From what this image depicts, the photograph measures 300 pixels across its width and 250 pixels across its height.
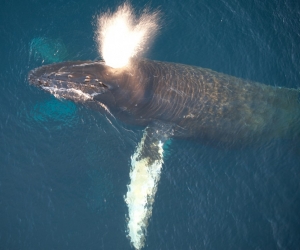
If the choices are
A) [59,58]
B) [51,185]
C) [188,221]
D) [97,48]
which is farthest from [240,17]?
[51,185]

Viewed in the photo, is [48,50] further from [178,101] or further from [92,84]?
[178,101]

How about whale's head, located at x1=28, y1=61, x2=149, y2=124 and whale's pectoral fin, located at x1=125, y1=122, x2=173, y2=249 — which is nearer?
whale's pectoral fin, located at x1=125, y1=122, x2=173, y2=249

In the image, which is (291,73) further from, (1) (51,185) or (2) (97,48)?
(1) (51,185)

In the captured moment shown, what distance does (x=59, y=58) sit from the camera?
64.6 ft

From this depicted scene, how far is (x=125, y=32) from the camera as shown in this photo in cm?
2094

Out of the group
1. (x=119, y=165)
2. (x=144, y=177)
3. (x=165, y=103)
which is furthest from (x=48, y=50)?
(x=144, y=177)

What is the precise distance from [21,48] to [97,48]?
4.61 m

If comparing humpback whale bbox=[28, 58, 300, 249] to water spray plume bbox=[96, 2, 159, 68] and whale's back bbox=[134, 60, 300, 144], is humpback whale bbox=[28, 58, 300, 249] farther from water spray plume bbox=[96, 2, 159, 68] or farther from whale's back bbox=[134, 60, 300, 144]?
water spray plume bbox=[96, 2, 159, 68]

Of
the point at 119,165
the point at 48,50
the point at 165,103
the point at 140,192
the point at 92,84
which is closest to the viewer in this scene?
the point at 140,192

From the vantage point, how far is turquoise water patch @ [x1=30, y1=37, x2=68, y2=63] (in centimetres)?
1966

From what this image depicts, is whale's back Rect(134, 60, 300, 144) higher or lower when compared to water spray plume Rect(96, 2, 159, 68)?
lower

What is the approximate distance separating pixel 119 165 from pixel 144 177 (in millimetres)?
1431

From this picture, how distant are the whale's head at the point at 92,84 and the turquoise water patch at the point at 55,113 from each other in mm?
686

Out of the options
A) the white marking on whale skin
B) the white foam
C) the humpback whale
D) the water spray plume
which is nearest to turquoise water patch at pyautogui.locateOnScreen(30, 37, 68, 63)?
the water spray plume
